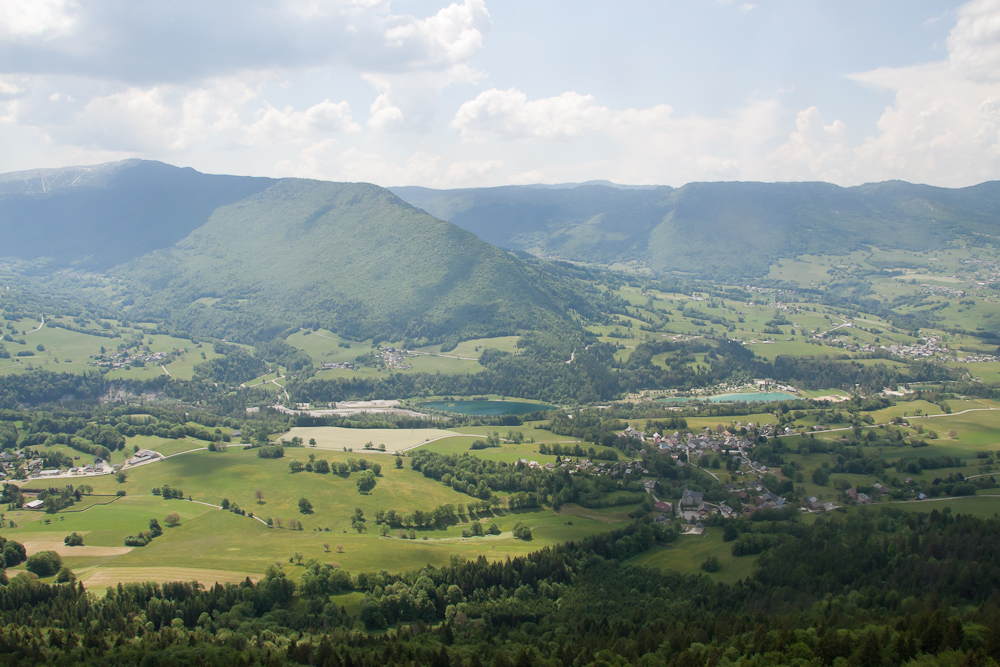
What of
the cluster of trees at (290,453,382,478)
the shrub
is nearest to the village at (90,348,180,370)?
the cluster of trees at (290,453,382,478)

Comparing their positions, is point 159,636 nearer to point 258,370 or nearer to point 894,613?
point 894,613

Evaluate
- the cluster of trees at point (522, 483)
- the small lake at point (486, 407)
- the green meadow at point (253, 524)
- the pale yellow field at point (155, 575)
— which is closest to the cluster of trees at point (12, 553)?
the green meadow at point (253, 524)

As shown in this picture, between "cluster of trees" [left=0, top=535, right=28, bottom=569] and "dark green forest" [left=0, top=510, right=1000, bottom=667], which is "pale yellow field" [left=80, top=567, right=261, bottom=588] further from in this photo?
"cluster of trees" [left=0, top=535, right=28, bottom=569]

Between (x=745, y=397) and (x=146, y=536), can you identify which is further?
(x=745, y=397)

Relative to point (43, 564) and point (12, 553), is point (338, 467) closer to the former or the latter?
point (43, 564)

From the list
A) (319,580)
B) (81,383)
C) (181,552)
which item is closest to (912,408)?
(319,580)

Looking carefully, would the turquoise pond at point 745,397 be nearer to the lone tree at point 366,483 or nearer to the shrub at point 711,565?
the lone tree at point 366,483

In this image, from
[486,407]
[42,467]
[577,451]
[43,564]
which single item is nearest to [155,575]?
[43,564]

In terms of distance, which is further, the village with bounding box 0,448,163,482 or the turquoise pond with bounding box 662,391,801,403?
the turquoise pond with bounding box 662,391,801,403
